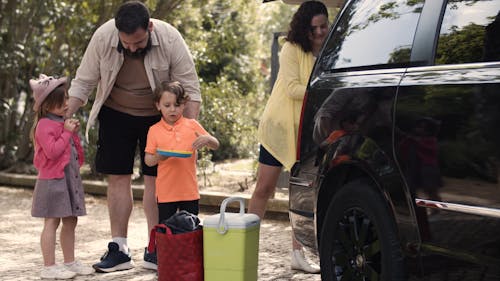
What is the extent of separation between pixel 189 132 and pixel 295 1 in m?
2.48

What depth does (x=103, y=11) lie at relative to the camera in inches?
508

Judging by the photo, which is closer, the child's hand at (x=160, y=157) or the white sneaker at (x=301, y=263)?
the child's hand at (x=160, y=157)

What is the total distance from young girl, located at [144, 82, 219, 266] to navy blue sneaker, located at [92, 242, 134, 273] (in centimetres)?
50

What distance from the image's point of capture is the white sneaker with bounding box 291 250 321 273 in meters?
6.58

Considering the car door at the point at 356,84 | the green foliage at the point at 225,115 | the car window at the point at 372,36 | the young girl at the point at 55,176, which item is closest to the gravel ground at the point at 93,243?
the young girl at the point at 55,176

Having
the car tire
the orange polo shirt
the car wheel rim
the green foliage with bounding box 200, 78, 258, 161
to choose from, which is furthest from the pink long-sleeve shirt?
the green foliage with bounding box 200, 78, 258, 161

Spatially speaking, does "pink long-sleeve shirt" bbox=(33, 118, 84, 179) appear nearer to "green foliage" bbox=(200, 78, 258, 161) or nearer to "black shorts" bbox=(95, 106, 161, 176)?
"black shorts" bbox=(95, 106, 161, 176)

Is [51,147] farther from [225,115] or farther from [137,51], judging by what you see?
[225,115]

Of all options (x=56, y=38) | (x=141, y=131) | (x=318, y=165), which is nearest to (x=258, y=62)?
(x=56, y=38)

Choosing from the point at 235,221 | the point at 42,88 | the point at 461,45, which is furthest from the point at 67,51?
the point at 461,45

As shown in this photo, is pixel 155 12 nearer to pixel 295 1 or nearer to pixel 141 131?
pixel 295 1

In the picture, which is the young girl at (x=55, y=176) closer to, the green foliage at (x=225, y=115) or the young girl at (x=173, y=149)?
the young girl at (x=173, y=149)

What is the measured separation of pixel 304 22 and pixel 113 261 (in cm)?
208

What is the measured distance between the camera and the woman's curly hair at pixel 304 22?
259 inches
